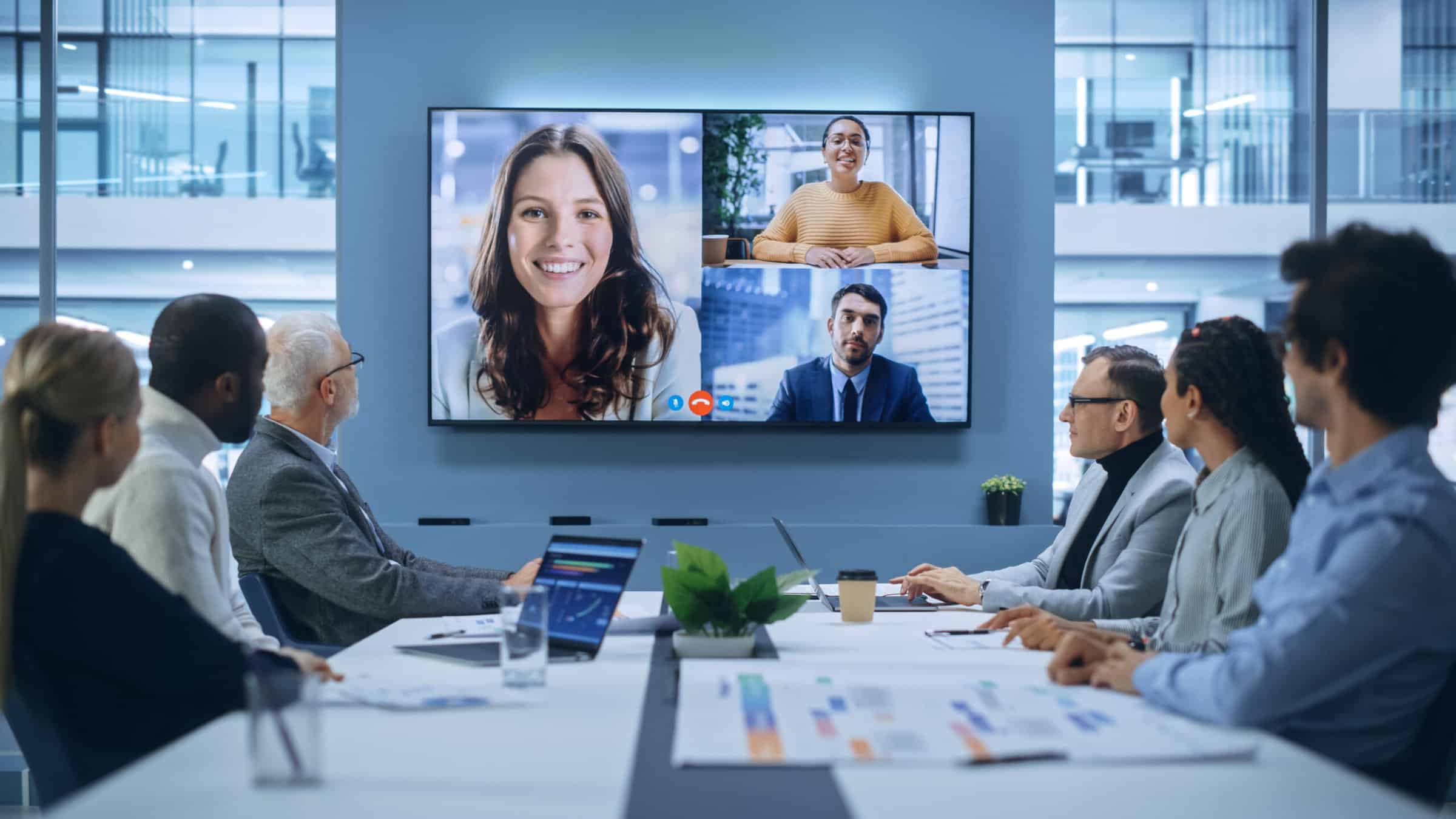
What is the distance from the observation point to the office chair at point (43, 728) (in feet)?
5.27

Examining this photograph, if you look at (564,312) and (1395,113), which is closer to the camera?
(564,312)

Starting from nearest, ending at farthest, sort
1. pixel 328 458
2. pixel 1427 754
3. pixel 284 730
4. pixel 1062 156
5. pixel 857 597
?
1. pixel 284 730
2. pixel 1427 754
3. pixel 857 597
4. pixel 328 458
5. pixel 1062 156

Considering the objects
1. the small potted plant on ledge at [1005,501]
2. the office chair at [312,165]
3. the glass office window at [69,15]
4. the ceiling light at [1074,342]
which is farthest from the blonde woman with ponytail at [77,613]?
the ceiling light at [1074,342]

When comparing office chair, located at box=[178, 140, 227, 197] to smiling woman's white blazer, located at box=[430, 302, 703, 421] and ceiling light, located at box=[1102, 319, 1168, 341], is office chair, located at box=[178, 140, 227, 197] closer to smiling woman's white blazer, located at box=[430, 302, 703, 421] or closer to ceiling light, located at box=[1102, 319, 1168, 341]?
smiling woman's white blazer, located at box=[430, 302, 703, 421]

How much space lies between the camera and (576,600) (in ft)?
7.51

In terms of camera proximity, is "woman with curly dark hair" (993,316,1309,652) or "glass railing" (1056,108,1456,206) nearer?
"woman with curly dark hair" (993,316,1309,652)

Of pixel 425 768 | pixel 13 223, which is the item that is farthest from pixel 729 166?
pixel 425 768

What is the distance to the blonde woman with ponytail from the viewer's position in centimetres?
160

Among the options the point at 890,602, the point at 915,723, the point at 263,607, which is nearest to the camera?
the point at 915,723

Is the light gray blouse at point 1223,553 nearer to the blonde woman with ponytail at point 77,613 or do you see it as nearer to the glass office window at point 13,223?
the blonde woman with ponytail at point 77,613

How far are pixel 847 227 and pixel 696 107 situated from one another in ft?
2.60

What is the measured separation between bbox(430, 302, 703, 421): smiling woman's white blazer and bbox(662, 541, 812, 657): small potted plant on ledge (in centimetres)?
241

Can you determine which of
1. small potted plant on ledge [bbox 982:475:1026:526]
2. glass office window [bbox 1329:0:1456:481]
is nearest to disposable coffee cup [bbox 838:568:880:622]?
small potted plant on ledge [bbox 982:475:1026:526]

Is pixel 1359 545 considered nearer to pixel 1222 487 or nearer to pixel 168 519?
pixel 1222 487
